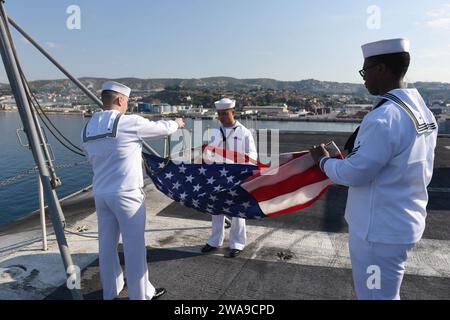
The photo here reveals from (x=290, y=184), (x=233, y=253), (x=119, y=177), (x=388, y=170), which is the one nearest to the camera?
(x=388, y=170)

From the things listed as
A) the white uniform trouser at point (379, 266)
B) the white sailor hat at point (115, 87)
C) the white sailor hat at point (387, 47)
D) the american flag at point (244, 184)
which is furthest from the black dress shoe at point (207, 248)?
the white sailor hat at point (387, 47)

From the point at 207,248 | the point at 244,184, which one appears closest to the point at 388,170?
the point at 244,184

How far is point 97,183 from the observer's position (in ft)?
11.4

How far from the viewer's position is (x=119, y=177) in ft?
11.2

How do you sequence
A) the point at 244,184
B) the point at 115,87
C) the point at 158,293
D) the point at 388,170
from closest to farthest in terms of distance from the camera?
the point at 388,170 → the point at 115,87 → the point at 158,293 → the point at 244,184

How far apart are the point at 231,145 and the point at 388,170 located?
9.76 feet

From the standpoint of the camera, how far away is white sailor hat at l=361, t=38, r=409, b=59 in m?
2.28

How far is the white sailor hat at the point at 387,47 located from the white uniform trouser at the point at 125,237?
2432mm

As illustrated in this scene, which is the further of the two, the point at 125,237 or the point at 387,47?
the point at 125,237

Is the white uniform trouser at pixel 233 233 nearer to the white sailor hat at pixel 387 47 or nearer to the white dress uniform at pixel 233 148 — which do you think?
the white dress uniform at pixel 233 148

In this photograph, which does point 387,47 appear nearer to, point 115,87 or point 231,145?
point 115,87

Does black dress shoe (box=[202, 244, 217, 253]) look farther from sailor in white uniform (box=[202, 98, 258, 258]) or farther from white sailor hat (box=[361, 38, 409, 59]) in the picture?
white sailor hat (box=[361, 38, 409, 59])

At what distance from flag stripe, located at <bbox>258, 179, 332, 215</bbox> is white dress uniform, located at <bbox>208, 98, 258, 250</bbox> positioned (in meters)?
0.92

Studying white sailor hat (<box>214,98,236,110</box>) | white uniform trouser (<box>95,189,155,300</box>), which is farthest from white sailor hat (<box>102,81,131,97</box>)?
white sailor hat (<box>214,98,236,110</box>)
